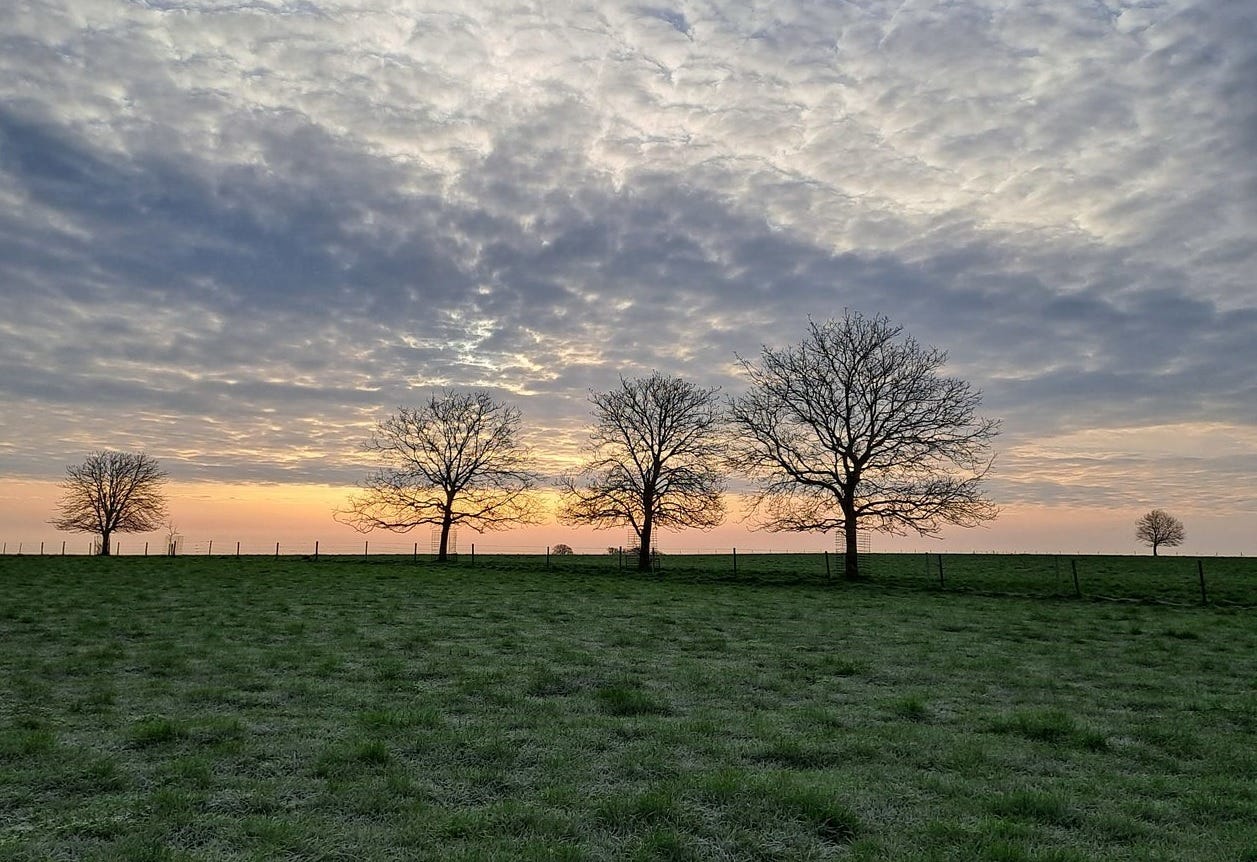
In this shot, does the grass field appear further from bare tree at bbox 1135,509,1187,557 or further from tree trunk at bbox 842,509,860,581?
bare tree at bbox 1135,509,1187,557

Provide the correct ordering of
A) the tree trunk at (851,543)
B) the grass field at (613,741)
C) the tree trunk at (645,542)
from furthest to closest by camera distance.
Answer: the tree trunk at (645,542), the tree trunk at (851,543), the grass field at (613,741)

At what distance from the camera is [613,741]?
31.4 ft

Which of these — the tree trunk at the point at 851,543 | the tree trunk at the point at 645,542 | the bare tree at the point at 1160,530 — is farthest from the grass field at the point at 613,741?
the bare tree at the point at 1160,530

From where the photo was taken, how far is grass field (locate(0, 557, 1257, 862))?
6688 millimetres

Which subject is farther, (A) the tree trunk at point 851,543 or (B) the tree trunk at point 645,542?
(B) the tree trunk at point 645,542

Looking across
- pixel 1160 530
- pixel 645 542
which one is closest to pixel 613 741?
pixel 645 542

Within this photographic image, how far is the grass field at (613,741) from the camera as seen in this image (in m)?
6.69

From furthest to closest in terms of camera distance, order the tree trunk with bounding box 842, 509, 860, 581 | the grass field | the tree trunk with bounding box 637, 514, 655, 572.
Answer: the tree trunk with bounding box 637, 514, 655, 572, the tree trunk with bounding box 842, 509, 860, 581, the grass field

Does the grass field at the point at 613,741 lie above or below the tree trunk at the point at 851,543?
below

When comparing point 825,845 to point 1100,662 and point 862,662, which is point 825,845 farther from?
point 1100,662

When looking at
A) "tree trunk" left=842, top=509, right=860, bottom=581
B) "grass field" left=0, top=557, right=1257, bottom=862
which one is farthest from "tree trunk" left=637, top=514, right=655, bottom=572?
"grass field" left=0, top=557, right=1257, bottom=862

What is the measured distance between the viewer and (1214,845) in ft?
22.2

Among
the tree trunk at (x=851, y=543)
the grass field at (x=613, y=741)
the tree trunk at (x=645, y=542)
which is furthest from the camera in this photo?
the tree trunk at (x=645, y=542)

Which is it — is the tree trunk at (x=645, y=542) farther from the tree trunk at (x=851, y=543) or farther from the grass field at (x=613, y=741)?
the grass field at (x=613, y=741)
